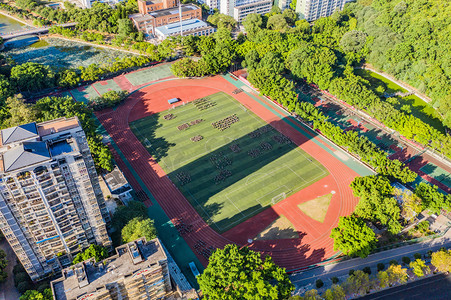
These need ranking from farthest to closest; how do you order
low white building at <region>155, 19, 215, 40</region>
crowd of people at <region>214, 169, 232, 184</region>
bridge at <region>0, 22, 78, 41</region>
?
bridge at <region>0, 22, 78, 41</region> < low white building at <region>155, 19, 215, 40</region> < crowd of people at <region>214, 169, 232, 184</region>

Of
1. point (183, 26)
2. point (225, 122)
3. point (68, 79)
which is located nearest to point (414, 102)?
point (225, 122)

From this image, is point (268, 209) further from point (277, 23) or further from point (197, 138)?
point (277, 23)

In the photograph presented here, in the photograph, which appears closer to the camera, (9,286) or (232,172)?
(9,286)

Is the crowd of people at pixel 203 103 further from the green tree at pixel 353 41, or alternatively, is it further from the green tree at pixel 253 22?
the green tree at pixel 353 41

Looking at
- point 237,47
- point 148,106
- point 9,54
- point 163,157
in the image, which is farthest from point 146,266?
point 9,54

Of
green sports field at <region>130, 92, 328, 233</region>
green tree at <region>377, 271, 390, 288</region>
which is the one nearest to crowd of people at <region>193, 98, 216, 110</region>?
green sports field at <region>130, 92, 328, 233</region>

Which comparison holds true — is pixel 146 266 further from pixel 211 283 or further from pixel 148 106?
pixel 148 106

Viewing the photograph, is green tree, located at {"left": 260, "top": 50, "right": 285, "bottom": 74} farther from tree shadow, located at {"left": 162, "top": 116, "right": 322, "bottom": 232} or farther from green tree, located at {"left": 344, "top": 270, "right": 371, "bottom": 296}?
green tree, located at {"left": 344, "top": 270, "right": 371, "bottom": 296}

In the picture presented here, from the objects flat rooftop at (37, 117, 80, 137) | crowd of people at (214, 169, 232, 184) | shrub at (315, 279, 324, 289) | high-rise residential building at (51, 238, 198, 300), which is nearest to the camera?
high-rise residential building at (51, 238, 198, 300)
